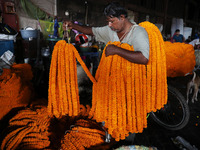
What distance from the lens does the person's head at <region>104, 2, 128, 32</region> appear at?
1.32 m

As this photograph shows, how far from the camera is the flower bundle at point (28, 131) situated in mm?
1646

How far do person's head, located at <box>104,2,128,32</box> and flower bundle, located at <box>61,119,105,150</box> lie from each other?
149cm

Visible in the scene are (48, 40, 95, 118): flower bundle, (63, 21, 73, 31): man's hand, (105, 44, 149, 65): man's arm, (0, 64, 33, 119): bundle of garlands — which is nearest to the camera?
(105, 44, 149, 65): man's arm

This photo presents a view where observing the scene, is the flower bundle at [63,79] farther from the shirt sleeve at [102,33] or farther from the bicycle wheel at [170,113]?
the bicycle wheel at [170,113]

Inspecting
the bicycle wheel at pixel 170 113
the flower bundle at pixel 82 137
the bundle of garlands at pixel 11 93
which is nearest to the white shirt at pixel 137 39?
the flower bundle at pixel 82 137

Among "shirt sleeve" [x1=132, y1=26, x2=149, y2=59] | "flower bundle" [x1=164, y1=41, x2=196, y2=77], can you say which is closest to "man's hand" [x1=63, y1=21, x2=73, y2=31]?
"shirt sleeve" [x1=132, y1=26, x2=149, y2=59]

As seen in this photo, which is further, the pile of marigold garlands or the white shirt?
the pile of marigold garlands

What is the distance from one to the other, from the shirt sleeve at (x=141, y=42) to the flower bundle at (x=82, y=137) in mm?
1346

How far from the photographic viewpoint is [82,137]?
1.82 metres

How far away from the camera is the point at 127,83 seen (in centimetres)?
139

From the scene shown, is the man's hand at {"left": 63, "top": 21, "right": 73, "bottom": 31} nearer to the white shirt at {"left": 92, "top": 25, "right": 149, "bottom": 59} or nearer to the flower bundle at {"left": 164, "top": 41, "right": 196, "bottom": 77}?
the white shirt at {"left": 92, "top": 25, "right": 149, "bottom": 59}

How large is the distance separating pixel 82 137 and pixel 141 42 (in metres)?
1.50

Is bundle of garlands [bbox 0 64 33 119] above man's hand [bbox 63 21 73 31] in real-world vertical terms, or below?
below

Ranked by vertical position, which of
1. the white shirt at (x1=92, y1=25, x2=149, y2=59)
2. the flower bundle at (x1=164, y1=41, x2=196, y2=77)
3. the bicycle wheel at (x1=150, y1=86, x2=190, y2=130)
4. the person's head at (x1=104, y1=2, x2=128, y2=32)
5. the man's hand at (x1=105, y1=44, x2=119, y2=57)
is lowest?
the bicycle wheel at (x1=150, y1=86, x2=190, y2=130)
